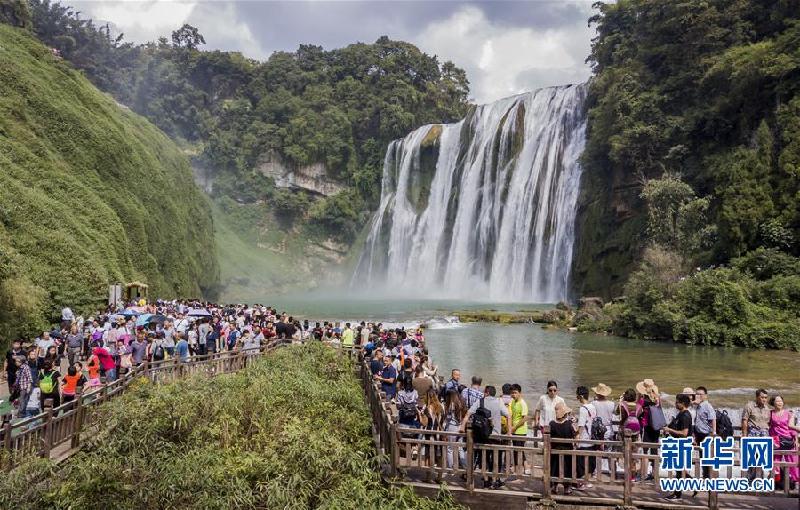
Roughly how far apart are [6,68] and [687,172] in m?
33.4

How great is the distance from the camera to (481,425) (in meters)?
7.18

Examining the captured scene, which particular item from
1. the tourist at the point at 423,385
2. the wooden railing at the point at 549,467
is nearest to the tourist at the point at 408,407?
the tourist at the point at 423,385

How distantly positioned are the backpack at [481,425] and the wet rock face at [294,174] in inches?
2571

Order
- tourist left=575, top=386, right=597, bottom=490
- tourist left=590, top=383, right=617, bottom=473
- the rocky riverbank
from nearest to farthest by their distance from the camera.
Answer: tourist left=575, top=386, right=597, bottom=490 < tourist left=590, top=383, right=617, bottom=473 < the rocky riverbank

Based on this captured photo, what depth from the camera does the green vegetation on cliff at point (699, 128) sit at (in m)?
26.7

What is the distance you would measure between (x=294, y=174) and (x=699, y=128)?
158ft

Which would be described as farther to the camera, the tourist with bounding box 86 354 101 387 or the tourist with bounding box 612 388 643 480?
the tourist with bounding box 86 354 101 387

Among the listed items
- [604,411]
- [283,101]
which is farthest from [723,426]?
[283,101]

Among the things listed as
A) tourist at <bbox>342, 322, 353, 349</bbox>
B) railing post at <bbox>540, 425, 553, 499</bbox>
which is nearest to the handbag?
railing post at <bbox>540, 425, 553, 499</bbox>

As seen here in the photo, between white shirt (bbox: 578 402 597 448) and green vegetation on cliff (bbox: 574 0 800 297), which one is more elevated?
green vegetation on cliff (bbox: 574 0 800 297)

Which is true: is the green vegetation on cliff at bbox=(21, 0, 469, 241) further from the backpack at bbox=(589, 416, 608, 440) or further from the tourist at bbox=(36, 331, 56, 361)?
the backpack at bbox=(589, 416, 608, 440)

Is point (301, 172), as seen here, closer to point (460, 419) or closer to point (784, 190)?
point (784, 190)

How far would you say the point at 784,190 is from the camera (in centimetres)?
2609

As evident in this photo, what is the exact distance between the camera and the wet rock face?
7138 centimetres
